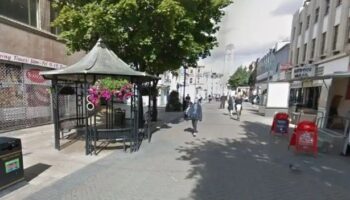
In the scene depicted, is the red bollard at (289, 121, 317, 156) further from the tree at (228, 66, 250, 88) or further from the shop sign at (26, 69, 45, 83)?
the tree at (228, 66, 250, 88)

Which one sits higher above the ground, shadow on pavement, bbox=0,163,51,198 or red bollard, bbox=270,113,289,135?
red bollard, bbox=270,113,289,135

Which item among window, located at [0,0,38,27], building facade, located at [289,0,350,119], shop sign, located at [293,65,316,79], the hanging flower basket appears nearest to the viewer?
the hanging flower basket

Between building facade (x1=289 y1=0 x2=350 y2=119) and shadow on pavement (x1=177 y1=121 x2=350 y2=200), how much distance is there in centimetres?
624

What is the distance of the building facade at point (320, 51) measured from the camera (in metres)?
13.7

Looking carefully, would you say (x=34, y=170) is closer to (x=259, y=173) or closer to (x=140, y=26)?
(x=259, y=173)

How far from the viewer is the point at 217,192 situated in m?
4.81

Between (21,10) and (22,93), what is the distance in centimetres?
368

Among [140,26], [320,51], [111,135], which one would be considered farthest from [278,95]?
[111,135]

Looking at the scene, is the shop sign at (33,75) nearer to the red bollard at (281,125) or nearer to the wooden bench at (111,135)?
the wooden bench at (111,135)

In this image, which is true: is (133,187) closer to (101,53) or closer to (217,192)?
(217,192)

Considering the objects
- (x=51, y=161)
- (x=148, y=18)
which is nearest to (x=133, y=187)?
(x=51, y=161)

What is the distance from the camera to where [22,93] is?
11.2 metres

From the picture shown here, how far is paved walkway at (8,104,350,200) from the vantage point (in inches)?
187

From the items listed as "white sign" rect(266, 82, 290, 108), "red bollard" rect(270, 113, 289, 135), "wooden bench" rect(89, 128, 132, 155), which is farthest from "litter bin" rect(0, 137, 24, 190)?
"white sign" rect(266, 82, 290, 108)
